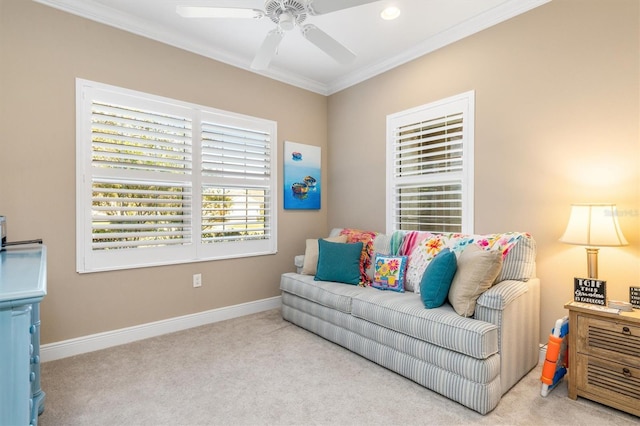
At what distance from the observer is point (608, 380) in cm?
192

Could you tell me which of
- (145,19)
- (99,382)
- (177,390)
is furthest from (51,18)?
(177,390)

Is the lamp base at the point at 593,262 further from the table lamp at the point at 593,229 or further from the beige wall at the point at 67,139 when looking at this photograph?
the beige wall at the point at 67,139

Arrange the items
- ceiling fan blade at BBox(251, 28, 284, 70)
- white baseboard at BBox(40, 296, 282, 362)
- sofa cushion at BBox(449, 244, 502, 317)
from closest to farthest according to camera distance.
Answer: sofa cushion at BBox(449, 244, 502, 317), ceiling fan blade at BBox(251, 28, 284, 70), white baseboard at BBox(40, 296, 282, 362)

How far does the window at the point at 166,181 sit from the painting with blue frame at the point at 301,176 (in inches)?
8.2

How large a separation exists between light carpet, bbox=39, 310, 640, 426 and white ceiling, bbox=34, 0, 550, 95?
2803 millimetres

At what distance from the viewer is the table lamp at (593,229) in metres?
2.01

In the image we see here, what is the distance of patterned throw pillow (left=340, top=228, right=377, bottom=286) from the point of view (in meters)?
3.13

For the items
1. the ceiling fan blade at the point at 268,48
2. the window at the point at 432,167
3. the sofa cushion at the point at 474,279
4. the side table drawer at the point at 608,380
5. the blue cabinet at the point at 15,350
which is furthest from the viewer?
the window at the point at 432,167

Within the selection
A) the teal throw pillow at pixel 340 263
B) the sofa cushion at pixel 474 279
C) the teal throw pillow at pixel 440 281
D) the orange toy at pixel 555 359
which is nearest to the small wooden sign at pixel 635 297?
the orange toy at pixel 555 359

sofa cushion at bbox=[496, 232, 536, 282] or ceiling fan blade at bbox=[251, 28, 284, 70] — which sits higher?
ceiling fan blade at bbox=[251, 28, 284, 70]

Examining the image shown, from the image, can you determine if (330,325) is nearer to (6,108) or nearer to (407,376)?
(407,376)

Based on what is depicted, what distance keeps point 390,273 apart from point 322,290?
2.07 feet

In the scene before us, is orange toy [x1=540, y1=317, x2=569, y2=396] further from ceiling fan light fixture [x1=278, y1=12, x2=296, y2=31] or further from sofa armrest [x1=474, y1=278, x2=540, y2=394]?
ceiling fan light fixture [x1=278, y1=12, x2=296, y2=31]

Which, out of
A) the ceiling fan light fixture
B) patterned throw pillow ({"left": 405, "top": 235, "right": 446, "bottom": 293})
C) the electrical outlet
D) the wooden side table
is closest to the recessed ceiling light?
the ceiling fan light fixture
